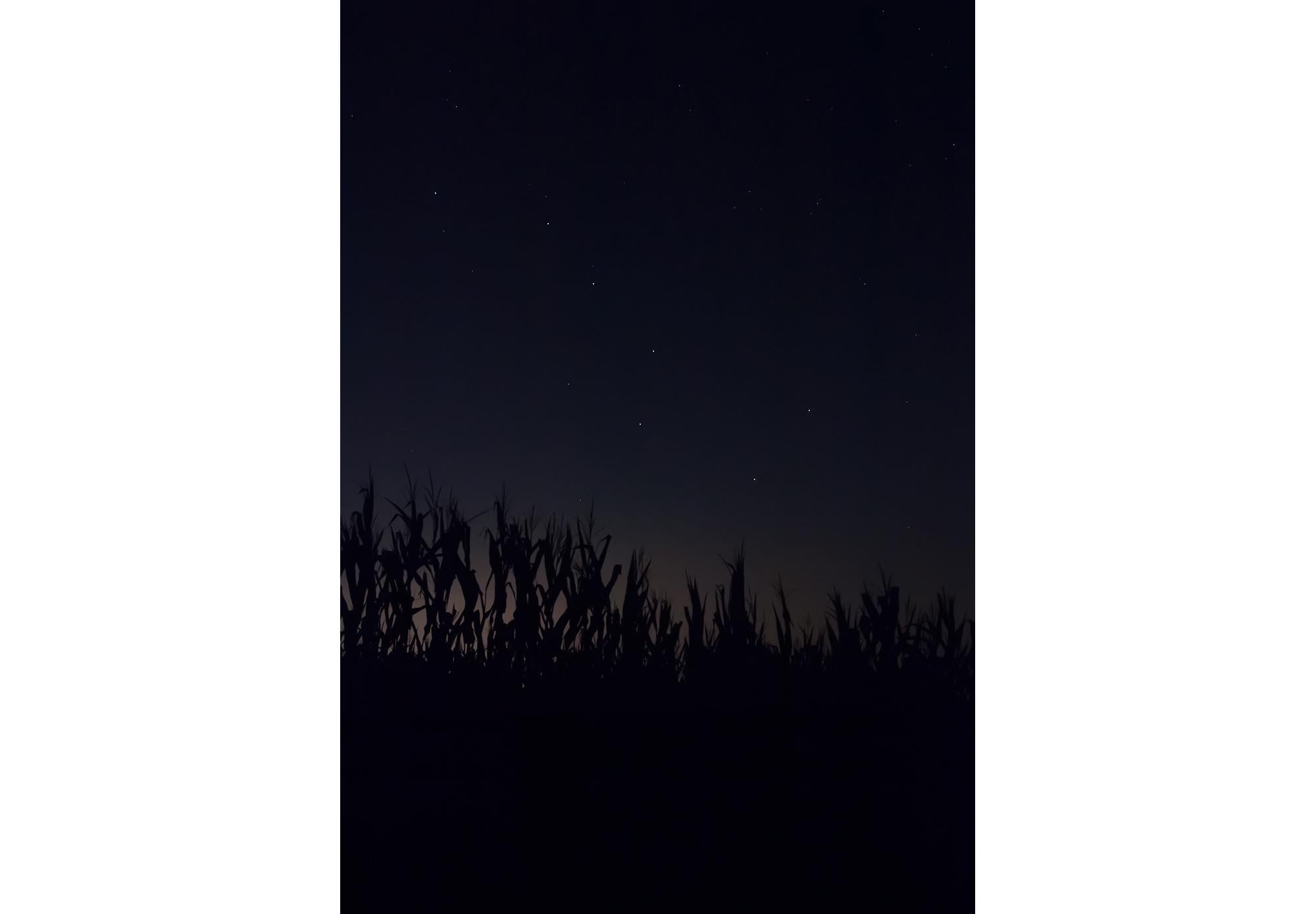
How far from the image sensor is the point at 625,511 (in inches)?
106

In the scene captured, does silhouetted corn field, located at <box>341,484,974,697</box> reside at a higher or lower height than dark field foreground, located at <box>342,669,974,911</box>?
higher

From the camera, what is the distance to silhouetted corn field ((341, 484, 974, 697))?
2.67m

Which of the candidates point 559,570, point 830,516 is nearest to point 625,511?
point 559,570

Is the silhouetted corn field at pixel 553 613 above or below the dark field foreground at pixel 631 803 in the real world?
above

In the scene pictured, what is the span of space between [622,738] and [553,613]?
1.16 feet

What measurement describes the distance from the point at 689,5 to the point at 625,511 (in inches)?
52.9

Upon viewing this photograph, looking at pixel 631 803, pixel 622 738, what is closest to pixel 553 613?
pixel 622 738

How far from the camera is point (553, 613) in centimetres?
269

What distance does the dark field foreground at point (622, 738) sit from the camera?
8.59 feet

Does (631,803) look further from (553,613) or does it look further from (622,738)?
(553,613)

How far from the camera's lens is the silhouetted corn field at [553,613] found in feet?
8.75
